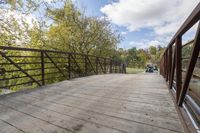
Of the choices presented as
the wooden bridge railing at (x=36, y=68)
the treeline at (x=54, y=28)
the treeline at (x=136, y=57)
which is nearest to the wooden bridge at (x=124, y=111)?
the wooden bridge railing at (x=36, y=68)

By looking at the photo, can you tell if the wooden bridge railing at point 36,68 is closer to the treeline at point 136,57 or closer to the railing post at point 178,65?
the railing post at point 178,65

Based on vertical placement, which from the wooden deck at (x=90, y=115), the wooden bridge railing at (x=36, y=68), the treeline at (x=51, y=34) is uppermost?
the treeline at (x=51, y=34)

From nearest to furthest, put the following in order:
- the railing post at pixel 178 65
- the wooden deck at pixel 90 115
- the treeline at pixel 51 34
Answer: the wooden deck at pixel 90 115, the railing post at pixel 178 65, the treeline at pixel 51 34

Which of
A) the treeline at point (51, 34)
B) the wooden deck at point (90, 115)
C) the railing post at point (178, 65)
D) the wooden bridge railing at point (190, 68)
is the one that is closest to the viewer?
the wooden bridge railing at point (190, 68)

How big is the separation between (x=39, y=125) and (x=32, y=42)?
7733 millimetres

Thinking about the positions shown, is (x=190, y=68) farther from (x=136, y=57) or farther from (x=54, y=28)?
(x=136, y=57)

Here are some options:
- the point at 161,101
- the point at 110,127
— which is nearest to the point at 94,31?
the point at 161,101

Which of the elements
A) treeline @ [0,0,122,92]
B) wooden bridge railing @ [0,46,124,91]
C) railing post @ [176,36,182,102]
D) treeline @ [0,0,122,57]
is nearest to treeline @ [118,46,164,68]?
treeline @ [0,0,122,57]

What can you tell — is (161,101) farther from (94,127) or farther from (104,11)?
(104,11)

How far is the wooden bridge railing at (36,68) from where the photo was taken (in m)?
3.14

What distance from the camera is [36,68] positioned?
149 inches

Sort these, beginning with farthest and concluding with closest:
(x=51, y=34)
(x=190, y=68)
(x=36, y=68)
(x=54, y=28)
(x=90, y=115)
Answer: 1. (x=54, y=28)
2. (x=51, y=34)
3. (x=36, y=68)
4. (x=90, y=115)
5. (x=190, y=68)

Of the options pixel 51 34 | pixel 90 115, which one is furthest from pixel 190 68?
pixel 51 34

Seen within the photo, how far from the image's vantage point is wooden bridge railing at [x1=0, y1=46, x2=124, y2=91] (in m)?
3.14
